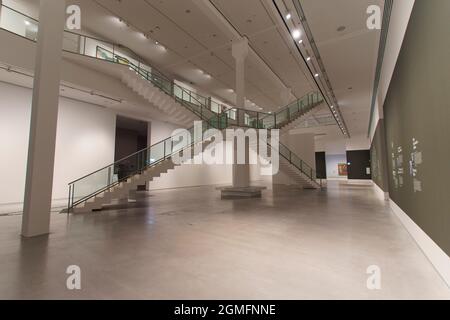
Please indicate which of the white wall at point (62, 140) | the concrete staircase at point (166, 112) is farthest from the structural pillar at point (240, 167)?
the white wall at point (62, 140)

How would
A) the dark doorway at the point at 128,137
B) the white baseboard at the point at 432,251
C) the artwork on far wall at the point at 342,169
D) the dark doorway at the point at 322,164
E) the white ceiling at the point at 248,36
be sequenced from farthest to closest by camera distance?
1. the artwork on far wall at the point at 342,169
2. the dark doorway at the point at 322,164
3. the dark doorway at the point at 128,137
4. the white ceiling at the point at 248,36
5. the white baseboard at the point at 432,251

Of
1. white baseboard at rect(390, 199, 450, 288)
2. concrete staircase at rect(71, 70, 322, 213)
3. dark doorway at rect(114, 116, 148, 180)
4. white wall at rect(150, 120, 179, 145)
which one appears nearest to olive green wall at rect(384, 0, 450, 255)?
white baseboard at rect(390, 199, 450, 288)

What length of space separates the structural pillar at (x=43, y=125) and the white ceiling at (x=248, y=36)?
18.6 ft

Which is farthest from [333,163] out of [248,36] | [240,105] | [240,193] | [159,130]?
[159,130]

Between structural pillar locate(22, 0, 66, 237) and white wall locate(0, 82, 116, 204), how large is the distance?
587 centimetres

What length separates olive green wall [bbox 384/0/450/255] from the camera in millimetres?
2590

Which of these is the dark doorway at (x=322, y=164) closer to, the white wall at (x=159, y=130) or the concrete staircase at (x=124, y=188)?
the white wall at (x=159, y=130)

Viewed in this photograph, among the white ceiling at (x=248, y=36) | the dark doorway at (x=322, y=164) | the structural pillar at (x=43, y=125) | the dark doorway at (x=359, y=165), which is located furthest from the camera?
the dark doorway at (x=322, y=164)

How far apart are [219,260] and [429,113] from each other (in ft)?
12.2

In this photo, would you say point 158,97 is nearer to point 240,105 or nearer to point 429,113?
point 240,105

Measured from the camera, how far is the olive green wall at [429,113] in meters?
2.59

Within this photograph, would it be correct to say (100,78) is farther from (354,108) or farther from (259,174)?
(259,174)
